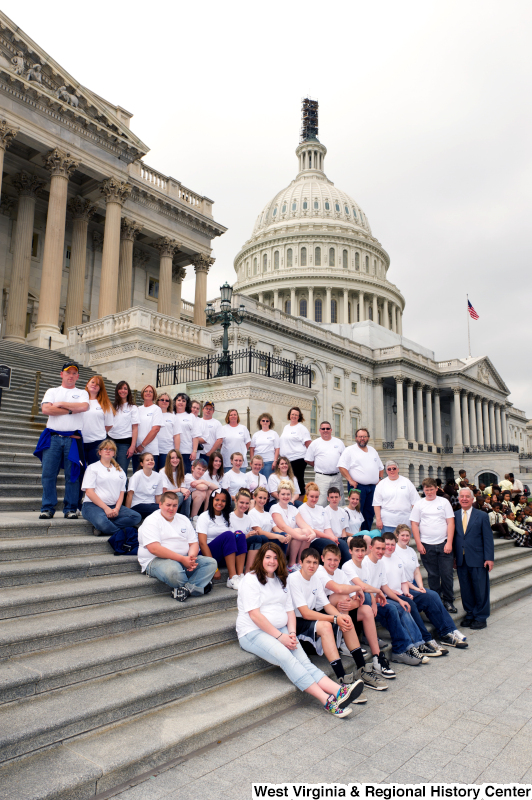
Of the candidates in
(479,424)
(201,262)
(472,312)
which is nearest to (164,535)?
(201,262)

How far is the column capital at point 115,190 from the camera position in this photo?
85.9 feet

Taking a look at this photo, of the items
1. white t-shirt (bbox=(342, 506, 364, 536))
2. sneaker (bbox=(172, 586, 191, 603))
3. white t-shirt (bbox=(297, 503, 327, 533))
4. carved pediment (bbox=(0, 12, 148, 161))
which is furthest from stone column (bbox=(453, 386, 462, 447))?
sneaker (bbox=(172, 586, 191, 603))

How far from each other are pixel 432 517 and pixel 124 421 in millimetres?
5071

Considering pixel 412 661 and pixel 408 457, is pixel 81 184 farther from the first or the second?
pixel 408 457

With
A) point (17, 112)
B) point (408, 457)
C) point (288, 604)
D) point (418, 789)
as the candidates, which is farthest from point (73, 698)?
point (408, 457)

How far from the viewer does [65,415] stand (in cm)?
748

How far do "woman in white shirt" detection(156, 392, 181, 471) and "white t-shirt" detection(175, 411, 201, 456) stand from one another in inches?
3.4

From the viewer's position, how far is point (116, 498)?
7.23m

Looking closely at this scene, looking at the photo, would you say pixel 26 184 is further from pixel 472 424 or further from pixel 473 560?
pixel 472 424

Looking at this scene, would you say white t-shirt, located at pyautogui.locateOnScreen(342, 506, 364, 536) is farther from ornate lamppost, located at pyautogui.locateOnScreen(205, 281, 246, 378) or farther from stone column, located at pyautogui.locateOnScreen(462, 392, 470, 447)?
stone column, located at pyautogui.locateOnScreen(462, 392, 470, 447)

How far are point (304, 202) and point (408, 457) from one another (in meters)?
50.5

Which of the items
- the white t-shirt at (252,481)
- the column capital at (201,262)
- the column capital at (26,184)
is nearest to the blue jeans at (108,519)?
the white t-shirt at (252,481)

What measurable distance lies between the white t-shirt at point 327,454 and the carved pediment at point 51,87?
21.3 meters

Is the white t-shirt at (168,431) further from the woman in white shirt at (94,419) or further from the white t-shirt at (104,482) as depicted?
the white t-shirt at (104,482)
